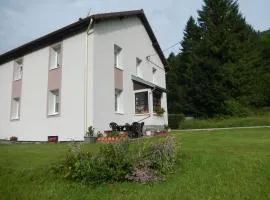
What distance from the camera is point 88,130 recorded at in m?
16.2

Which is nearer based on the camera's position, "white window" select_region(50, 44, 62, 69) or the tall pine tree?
"white window" select_region(50, 44, 62, 69)

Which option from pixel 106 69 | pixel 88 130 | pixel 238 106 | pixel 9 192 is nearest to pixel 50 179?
pixel 9 192

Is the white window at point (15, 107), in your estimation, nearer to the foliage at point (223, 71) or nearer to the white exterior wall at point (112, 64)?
the white exterior wall at point (112, 64)

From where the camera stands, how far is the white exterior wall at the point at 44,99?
17234mm

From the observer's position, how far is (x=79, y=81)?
17.3 meters

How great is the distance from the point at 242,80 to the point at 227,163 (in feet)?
107

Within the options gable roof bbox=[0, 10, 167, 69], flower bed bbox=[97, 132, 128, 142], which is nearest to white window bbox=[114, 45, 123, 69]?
gable roof bbox=[0, 10, 167, 69]

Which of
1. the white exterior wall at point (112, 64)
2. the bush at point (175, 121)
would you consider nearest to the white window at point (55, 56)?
the white exterior wall at point (112, 64)

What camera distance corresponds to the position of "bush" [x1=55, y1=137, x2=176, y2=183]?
272 inches

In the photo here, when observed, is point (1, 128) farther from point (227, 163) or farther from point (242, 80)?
point (242, 80)

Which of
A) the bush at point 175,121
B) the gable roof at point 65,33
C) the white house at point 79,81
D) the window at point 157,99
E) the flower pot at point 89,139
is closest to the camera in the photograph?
the flower pot at point 89,139

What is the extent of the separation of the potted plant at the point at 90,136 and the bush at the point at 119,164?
798 cm

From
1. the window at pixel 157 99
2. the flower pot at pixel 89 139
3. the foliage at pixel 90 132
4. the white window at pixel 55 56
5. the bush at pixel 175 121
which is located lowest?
the flower pot at pixel 89 139

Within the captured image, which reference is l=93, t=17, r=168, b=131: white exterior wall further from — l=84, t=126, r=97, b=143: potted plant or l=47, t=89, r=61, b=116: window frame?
l=47, t=89, r=61, b=116: window frame
